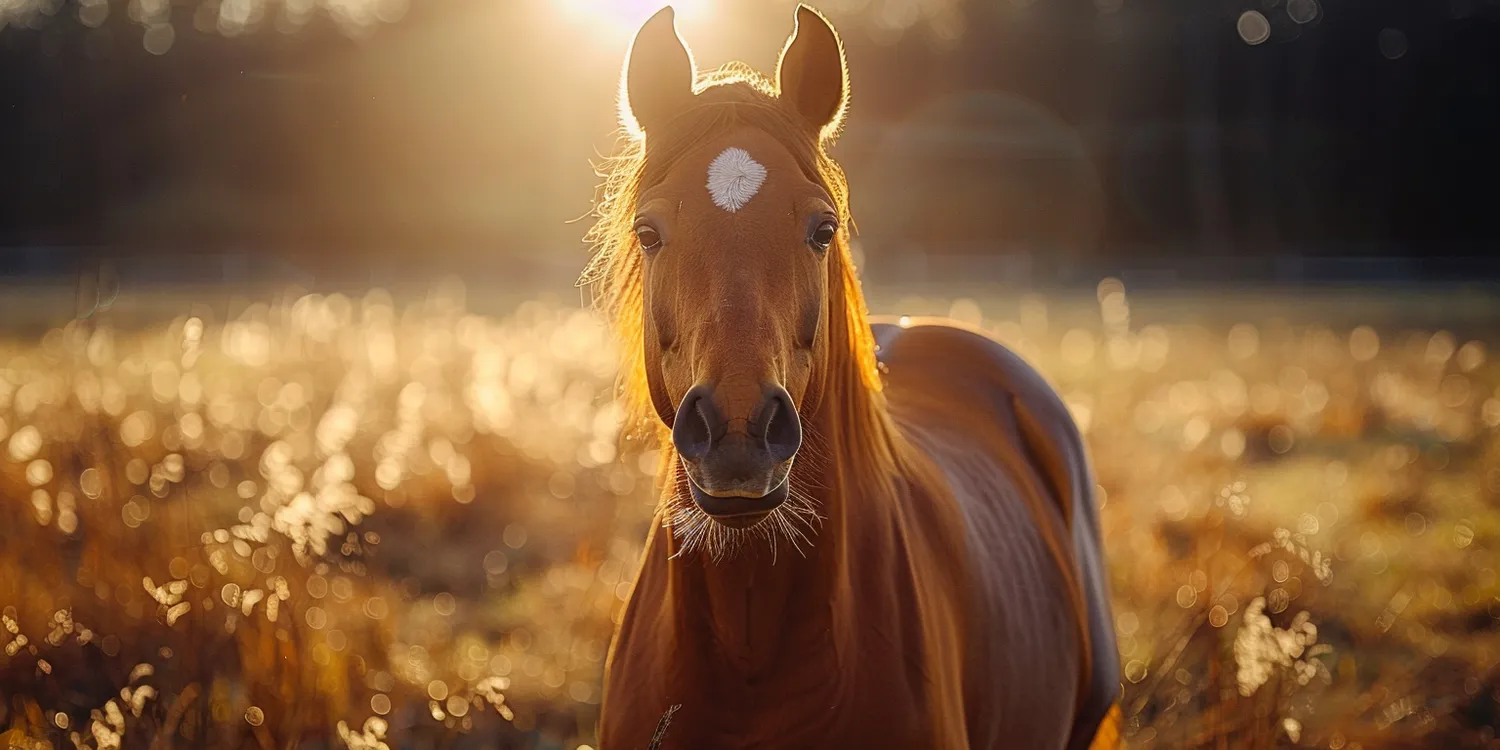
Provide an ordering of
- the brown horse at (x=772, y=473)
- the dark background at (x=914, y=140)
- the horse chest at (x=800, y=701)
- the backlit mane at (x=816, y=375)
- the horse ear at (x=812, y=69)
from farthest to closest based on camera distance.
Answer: the dark background at (x=914, y=140) → the horse ear at (x=812, y=69) → the backlit mane at (x=816, y=375) → the horse chest at (x=800, y=701) → the brown horse at (x=772, y=473)

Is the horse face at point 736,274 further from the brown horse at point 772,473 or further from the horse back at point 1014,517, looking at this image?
the horse back at point 1014,517

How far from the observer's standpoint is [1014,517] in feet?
10.9

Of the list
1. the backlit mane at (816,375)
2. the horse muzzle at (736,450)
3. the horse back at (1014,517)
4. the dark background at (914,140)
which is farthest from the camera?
the dark background at (914,140)

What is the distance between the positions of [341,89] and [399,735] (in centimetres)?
→ 2711

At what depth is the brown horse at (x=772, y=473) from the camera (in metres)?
2.04

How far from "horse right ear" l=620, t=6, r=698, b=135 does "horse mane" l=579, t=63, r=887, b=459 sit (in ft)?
0.15

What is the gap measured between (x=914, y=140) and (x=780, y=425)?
2689cm

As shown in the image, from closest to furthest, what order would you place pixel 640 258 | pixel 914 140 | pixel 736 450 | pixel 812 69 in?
pixel 736 450 → pixel 812 69 → pixel 640 258 → pixel 914 140

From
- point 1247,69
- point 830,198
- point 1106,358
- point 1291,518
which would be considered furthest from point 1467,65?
point 830,198

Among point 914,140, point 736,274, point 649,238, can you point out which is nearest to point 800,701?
point 736,274

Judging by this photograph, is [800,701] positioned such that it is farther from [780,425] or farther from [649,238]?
[649,238]

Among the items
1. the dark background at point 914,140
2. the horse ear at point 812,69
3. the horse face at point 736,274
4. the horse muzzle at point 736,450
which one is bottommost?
the horse muzzle at point 736,450

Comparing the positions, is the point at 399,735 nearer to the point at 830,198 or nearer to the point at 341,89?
the point at 830,198

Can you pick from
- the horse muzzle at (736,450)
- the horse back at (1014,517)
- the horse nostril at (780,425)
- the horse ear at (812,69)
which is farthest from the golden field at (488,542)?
the horse ear at (812,69)
